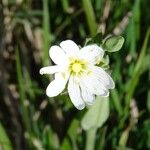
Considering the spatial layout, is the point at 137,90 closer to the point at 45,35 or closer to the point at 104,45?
the point at 45,35

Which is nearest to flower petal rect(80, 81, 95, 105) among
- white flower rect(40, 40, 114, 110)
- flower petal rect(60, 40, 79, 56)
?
white flower rect(40, 40, 114, 110)

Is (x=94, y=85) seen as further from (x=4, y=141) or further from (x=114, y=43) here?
(x=4, y=141)

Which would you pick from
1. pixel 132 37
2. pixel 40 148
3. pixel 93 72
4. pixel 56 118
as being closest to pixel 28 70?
pixel 56 118

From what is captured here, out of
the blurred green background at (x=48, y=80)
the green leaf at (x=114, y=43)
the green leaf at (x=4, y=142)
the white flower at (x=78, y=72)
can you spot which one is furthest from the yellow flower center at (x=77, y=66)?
the green leaf at (x=4, y=142)

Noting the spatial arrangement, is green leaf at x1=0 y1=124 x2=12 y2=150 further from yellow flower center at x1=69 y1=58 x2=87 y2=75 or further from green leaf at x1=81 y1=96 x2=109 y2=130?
yellow flower center at x1=69 y1=58 x2=87 y2=75

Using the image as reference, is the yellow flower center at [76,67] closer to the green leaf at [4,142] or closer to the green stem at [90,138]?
the green stem at [90,138]

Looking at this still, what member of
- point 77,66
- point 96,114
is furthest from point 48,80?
point 77,66
